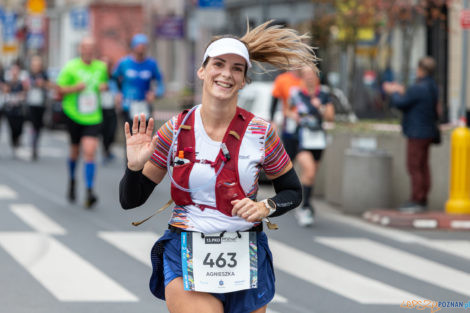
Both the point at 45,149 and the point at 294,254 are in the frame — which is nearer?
the point at 294,254

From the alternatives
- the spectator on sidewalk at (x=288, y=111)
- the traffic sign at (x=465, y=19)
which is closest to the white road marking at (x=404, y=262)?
the spectator on sidewalk at (x=288, y=111)

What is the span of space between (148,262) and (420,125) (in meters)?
4.49

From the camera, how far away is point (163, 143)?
4.41 metres

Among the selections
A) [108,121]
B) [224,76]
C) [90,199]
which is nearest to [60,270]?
[90,199]

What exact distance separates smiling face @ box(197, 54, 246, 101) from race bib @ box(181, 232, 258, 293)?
1.89 ft

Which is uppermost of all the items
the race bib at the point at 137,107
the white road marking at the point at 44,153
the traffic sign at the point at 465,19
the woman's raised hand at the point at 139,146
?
the traffic sign at the point at 465,19

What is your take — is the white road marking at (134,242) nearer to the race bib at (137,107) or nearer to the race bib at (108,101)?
the race bib at (137,107)

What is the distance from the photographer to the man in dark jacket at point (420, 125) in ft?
41.1

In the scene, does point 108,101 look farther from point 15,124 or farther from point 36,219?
point 36,219

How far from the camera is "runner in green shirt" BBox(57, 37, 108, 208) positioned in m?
12.6

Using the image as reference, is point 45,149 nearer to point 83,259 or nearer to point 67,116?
point 67,116

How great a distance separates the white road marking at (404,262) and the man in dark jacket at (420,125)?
5.85 feet

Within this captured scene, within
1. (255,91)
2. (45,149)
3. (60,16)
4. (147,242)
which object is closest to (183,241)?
(147,242)

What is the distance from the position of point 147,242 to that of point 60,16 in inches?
2325
